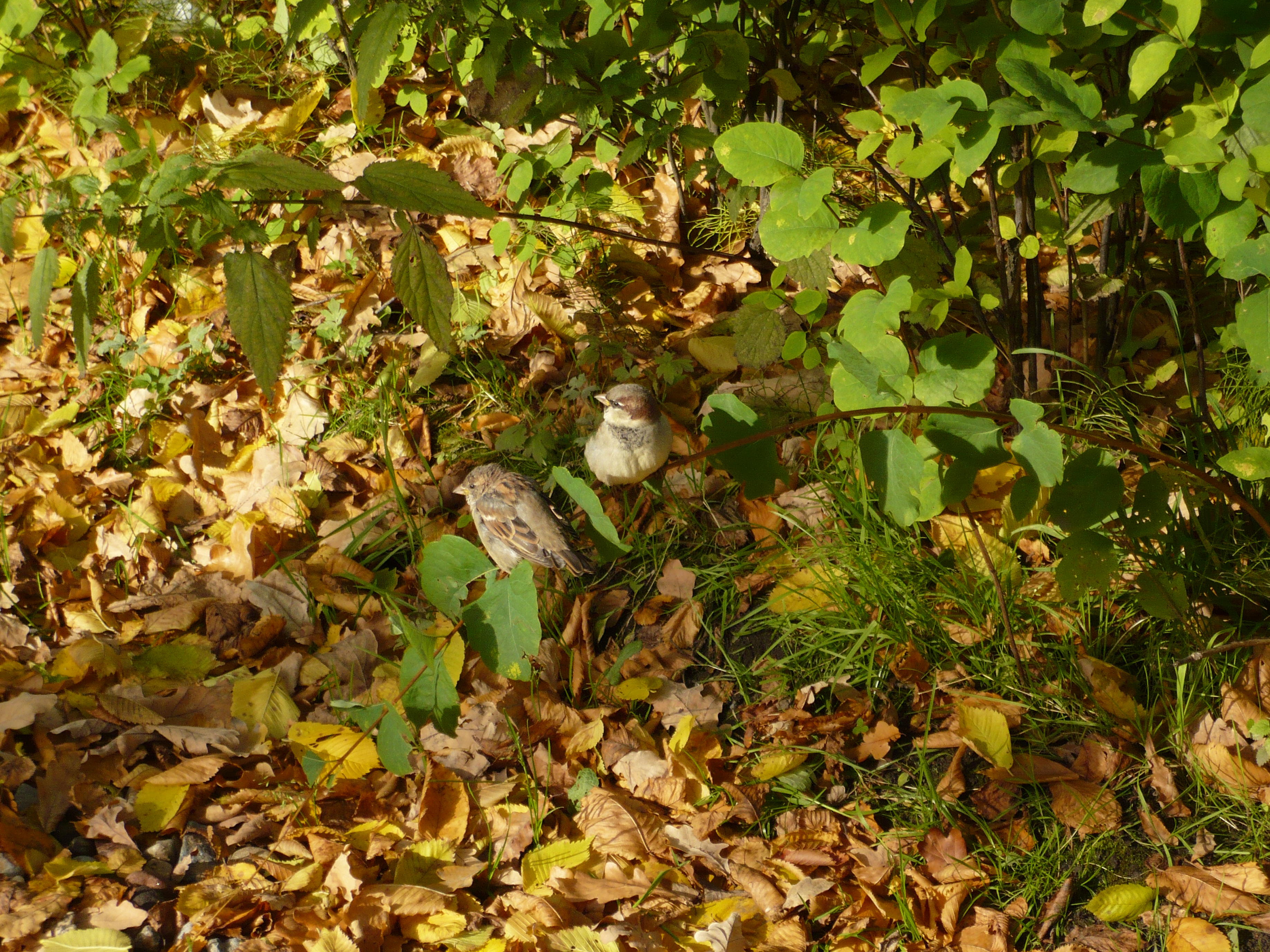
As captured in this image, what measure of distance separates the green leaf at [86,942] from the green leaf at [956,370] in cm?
215

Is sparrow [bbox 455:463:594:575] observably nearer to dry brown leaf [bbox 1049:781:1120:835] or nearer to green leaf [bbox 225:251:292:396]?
→ green leaf [bbox 225:251:292:396]

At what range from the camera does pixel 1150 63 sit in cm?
175

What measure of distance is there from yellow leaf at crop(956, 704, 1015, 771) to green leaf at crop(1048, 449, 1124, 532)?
0.81m

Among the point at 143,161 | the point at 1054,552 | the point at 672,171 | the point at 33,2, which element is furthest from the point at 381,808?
the point at 33,2

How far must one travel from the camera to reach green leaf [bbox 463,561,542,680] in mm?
1681

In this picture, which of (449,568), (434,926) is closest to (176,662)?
(434,926)

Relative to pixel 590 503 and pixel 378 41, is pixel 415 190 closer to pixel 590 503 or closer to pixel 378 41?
pixel 378 41

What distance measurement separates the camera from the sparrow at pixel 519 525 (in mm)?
3006

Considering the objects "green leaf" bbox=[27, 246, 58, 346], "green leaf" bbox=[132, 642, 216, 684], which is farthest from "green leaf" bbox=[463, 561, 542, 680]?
"green leaf" bbox=[132, 642, 216, 684]

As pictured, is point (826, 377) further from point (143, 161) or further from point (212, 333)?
point (212, 333)

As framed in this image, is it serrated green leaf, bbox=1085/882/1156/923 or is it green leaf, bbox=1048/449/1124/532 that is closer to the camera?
green leaf, bbox=1048/449/1124/532

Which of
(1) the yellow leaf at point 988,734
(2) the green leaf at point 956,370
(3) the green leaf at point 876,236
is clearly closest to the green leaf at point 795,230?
(3) the green leaf at point 876,236

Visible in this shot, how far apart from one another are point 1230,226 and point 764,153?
0.91m

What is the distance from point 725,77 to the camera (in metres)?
2.82
